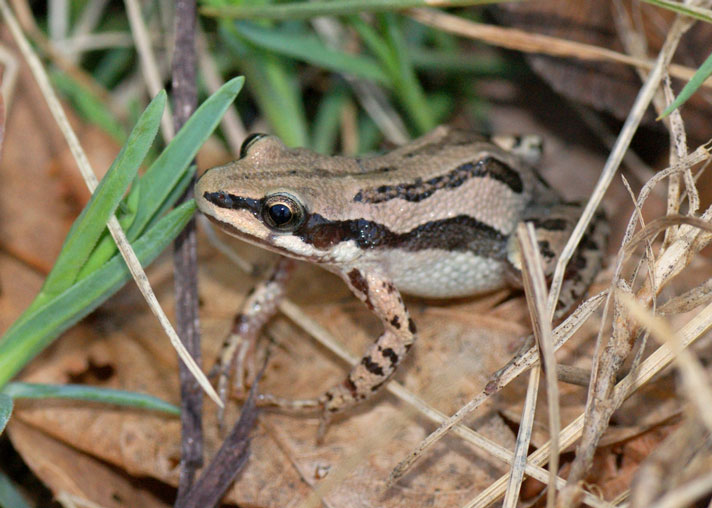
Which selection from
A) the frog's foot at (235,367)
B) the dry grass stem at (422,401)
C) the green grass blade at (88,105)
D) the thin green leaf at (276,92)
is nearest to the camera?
the dry grass stem at (422,401)

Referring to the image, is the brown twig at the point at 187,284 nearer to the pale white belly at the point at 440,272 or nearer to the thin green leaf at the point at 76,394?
the thin green leaf at the point at 76,394

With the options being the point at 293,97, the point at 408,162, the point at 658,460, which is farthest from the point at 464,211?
the point at 658,460

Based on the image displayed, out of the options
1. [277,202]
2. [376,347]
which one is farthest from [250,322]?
[277,202]

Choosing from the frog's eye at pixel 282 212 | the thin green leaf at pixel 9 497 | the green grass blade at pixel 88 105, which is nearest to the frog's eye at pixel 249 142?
the frog's eye at pixel 282 212

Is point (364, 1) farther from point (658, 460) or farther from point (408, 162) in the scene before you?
point (658, 460)

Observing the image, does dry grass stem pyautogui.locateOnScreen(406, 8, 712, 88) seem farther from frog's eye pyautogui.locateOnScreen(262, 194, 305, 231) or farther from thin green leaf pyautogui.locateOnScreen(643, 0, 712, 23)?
frog's eye pyautogui.locateOnScreen(262, 194, 305, 231)

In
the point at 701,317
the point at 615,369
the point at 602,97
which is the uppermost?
the point at 602,97

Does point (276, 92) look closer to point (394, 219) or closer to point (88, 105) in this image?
point (88, 105)
